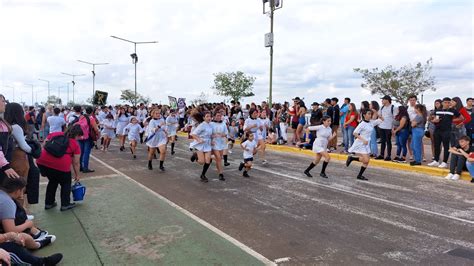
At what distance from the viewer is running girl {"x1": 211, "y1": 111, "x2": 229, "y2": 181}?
9.62 metres

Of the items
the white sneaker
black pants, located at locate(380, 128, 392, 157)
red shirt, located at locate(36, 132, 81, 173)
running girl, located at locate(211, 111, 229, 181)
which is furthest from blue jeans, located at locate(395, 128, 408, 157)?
red shirt, located at locate(36, 132, 81, 173)

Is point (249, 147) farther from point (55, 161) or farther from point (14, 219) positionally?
point (14, 219)

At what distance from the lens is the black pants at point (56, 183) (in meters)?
6.58

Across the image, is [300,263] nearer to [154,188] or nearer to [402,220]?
[402,220]

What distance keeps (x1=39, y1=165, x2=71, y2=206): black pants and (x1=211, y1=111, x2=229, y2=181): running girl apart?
3.73m

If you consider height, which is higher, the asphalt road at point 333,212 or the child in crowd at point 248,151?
the child in crowd at point 248,151

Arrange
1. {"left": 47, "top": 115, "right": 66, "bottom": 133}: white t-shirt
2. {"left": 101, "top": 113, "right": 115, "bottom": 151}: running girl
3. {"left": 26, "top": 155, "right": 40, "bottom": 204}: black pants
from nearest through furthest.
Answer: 1. {"left": 26, "top": 155, "right": 40, "bottom": 204}: black pants
2. {"left": 47, "top": 115, "right": 66, "bottom": 133}: white t-shirt
3. {"left": 101, "top": 113, "right": 115, "bottom": 151}: running girl

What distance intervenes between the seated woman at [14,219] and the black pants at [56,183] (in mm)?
1743

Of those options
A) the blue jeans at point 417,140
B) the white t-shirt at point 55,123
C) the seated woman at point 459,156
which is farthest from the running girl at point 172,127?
the seated woman at point 459,156

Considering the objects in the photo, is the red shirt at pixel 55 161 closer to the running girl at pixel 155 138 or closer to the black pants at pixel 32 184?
the black pants at pixel 32 184

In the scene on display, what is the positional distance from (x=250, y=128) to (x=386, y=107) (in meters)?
4.55

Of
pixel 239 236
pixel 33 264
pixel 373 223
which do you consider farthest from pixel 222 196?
pixel 33 264

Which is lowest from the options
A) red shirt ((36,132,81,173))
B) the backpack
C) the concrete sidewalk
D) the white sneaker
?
the concrete sidewalk

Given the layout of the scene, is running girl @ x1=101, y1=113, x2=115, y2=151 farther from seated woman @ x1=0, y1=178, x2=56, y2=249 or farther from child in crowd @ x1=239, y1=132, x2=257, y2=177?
seated woman @ x1=0, y1=178, x2=56, y2=249
